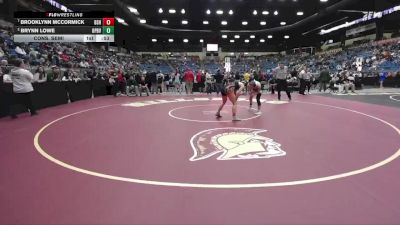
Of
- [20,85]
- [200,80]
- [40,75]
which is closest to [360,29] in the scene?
[200,80]

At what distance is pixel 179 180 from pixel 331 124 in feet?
19.4

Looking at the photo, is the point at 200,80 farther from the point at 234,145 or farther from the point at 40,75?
the point at 234,145

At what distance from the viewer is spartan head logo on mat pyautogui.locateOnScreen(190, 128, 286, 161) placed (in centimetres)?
575

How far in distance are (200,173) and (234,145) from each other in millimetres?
1857

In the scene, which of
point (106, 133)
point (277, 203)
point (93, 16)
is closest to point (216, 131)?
point (106, 133)

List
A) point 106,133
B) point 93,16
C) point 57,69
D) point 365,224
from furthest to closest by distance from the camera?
point 57,69 < point 93,16 < point 106,133 < point 365,224

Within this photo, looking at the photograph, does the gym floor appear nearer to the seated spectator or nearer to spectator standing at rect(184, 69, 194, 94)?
the seated spectator

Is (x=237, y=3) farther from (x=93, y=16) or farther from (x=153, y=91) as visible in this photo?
(x=93, y=16)

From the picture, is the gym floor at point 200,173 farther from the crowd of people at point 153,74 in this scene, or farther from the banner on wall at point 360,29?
the banner on wall at point 360,29

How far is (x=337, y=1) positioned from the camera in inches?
1225

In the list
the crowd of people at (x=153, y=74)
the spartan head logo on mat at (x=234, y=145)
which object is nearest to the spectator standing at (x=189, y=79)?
the crowd of people at (x=153, y=74)
